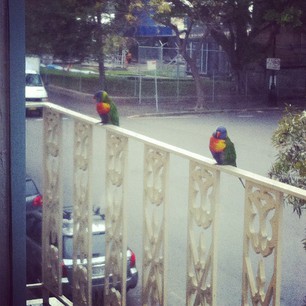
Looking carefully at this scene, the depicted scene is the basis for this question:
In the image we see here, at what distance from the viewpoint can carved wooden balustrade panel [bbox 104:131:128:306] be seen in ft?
6.00

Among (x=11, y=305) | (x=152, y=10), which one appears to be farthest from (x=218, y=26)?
(x=11, y=305)

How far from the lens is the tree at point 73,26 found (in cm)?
173

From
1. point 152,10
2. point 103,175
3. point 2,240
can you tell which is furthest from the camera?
point 103,175

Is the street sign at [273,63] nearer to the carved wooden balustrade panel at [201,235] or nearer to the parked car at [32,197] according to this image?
the carved wooden balustrade panel at [201,235]

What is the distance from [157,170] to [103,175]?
0.32 m

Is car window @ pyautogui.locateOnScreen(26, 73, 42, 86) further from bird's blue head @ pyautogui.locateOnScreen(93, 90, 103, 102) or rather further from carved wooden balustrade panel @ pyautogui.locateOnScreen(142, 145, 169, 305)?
carved wooden balustrade panel @ pyautogui.locateOnScreen(142, 145, 169, 305)

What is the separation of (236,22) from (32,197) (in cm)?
94

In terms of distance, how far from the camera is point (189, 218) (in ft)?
5.29

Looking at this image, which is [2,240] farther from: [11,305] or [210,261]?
[210,261]

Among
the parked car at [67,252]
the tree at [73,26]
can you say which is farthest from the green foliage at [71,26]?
the parked car at [67,252]

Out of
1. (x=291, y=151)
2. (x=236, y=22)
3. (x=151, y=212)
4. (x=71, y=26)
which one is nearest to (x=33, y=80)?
(x=71, y=26)

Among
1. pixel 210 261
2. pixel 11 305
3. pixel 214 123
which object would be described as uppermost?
pixel 214 123

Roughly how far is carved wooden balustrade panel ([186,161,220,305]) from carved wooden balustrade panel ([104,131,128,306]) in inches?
10.6

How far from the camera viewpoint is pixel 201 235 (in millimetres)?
1574
